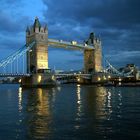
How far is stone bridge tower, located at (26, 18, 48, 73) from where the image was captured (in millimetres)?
87062

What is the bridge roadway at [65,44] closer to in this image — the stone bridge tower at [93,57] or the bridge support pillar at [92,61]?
the bridge support pillar at [92,61]

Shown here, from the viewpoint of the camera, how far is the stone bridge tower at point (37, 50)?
8706cm

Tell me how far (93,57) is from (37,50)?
97.5 ft

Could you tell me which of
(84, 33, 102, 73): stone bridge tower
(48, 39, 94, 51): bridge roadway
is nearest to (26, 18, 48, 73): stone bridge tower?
(48, 39, 94, 51): bridge roadway

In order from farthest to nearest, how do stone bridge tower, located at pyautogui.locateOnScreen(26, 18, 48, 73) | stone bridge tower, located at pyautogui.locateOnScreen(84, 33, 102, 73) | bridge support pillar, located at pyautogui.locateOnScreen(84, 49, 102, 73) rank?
stone bridge tower, located at pyautogui.locateOnScreen(84, 33, 102, 73)
bridge support pillar, located at pyautogui.locateOnScreen(84, 49, 102, 73)
stone bridge tower, located at pyautogui.locateOnScreen(26, 18, 48, 73)

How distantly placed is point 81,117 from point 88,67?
93.8m

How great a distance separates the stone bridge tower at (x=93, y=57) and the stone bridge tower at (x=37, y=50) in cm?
2615

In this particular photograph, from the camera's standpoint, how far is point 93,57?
113m

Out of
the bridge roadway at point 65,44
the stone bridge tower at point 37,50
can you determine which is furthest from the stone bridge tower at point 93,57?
the stone bridge tower at point 37,50

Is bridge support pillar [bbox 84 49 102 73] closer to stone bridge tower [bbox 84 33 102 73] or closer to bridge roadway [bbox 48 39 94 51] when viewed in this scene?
stone bridge tower [bbox 84 33 102 73]

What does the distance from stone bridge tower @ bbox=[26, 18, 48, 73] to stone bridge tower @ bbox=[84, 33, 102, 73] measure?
2615 centimetres

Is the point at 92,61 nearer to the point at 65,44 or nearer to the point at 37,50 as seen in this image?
the point at 65,44

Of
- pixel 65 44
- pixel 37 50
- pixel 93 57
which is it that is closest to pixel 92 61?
pixel 93 57

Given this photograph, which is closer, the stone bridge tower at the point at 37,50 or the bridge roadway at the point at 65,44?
the stone bridge tower at the point at 37,50
